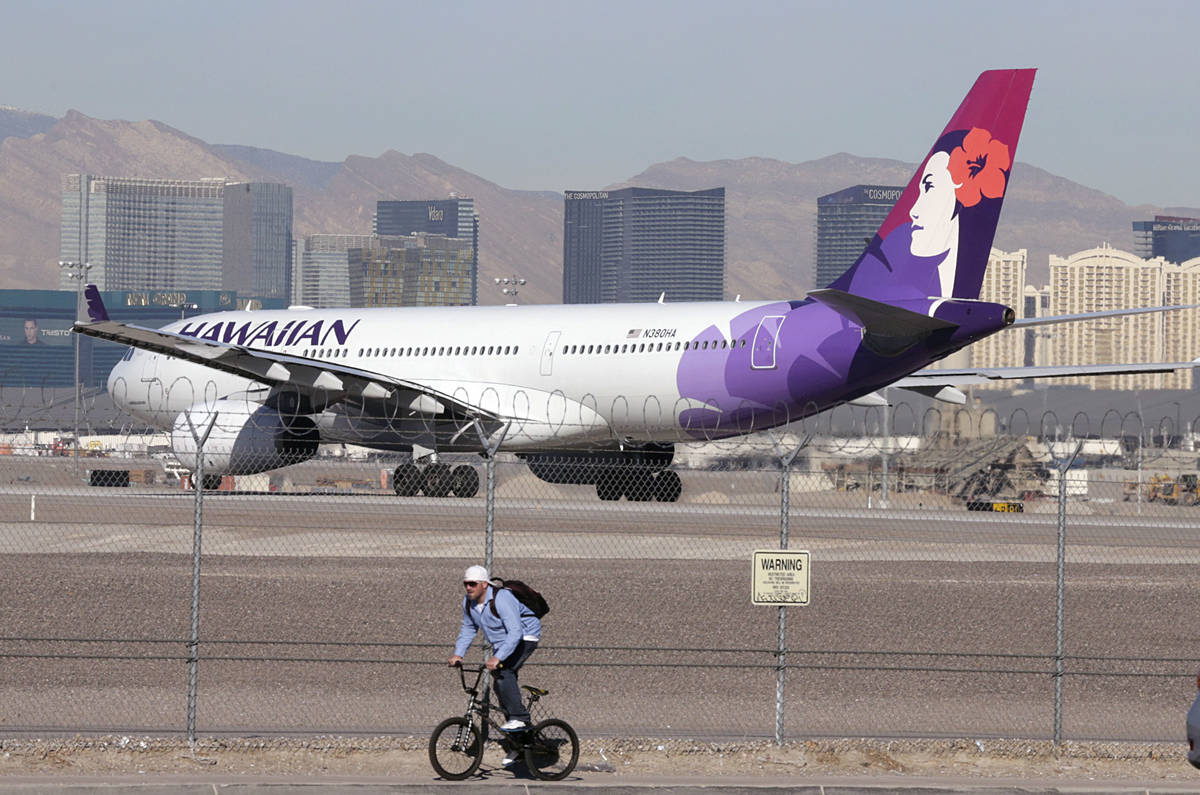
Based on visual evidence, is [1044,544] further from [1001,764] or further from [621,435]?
[1001,764]

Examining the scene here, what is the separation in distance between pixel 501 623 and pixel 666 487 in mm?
25206

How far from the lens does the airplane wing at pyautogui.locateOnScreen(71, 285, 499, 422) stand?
110ft

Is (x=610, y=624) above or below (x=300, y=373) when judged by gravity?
below

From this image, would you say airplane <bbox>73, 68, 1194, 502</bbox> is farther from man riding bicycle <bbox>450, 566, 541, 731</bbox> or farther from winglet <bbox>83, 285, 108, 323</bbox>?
man riding bicycle <bbox>450, 566, 541, 731</bbox>

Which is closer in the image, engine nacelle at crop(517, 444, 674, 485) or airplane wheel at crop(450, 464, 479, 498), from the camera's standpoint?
airplane wheel at crop(450, 464, 479, 498)

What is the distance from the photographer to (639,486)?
39.5 m

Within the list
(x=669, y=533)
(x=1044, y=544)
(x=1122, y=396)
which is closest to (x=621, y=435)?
(x=669, y=533)

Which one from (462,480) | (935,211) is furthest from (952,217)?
(462,480)

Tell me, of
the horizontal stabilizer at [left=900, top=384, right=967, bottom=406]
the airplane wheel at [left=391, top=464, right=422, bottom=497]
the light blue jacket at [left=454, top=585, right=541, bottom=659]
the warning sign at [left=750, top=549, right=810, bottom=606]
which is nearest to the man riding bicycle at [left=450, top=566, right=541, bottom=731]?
the light blue jacket at [left=454, top=585, right=541, bottom=659]

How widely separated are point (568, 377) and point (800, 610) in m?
14.8

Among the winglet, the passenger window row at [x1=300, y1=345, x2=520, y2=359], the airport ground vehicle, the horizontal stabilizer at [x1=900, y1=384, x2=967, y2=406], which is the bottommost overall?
the airport ground vehicle

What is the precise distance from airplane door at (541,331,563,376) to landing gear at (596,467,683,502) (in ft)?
9.62

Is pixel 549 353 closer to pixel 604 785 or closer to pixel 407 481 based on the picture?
pixel 407 481

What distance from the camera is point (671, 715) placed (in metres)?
15.8
